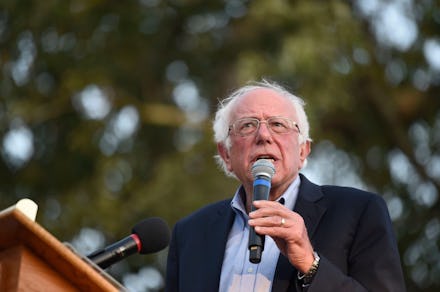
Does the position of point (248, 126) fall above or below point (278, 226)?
above

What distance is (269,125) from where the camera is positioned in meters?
5.52

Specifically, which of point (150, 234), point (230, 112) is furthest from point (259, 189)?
point (230, 112)

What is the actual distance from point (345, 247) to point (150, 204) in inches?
381

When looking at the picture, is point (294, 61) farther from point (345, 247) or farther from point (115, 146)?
point (345, 247)

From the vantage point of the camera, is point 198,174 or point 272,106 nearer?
point 272,106

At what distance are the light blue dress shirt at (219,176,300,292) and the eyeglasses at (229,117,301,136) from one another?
24cm

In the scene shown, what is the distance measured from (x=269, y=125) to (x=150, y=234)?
92cm

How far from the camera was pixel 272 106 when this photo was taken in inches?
220

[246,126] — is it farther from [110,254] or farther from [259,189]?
[110,254]

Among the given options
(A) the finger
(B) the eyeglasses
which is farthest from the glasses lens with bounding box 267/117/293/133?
(A) the finger

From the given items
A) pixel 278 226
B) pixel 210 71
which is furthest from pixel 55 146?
pixel 278 226

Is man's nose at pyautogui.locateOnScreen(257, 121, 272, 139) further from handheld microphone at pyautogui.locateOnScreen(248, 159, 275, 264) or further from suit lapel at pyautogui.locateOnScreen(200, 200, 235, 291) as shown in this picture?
suit lapel at pyautogui.locateOnScreen(200, 200, 235, 291)

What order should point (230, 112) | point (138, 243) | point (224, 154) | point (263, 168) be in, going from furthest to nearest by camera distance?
point (224, 154) < point (230, 112) < point (263, 168) < point (138, 243)

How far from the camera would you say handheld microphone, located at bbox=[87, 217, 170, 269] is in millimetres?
4582
